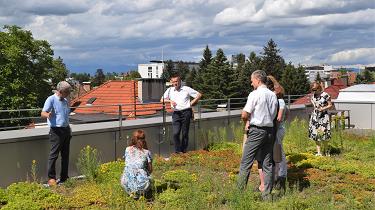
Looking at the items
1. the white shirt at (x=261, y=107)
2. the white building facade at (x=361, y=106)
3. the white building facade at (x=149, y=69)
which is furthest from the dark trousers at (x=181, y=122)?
the white building facade at (x=149, y=69)

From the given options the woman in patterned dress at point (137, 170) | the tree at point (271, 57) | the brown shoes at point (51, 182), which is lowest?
the brown shoes at point (51, 182)

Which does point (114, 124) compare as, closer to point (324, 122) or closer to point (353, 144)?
point (324, 122)

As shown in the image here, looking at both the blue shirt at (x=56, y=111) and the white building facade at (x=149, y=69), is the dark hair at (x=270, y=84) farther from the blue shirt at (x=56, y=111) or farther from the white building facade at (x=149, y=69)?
the white building facade at (x=149, y=69)

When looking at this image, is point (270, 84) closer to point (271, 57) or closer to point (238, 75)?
point (238, 75)

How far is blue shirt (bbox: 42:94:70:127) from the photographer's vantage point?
27.6 feet

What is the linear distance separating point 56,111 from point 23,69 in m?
40.8

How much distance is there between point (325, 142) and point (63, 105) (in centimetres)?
600

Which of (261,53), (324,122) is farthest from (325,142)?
(261,53)

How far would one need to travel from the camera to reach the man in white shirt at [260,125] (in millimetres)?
6977

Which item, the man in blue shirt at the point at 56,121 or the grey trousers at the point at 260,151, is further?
the man in blue shirt at the point at 56,121

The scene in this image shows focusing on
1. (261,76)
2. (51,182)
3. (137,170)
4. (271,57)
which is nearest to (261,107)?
(261,76)

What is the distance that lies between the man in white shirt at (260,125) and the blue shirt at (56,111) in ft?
10.6

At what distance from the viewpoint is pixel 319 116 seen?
11094 millimetres

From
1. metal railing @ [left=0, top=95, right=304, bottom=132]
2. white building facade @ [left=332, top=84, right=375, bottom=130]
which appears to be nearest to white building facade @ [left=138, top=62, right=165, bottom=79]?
white building facade @ [left=332, top=84, right=375, bottom=130]
